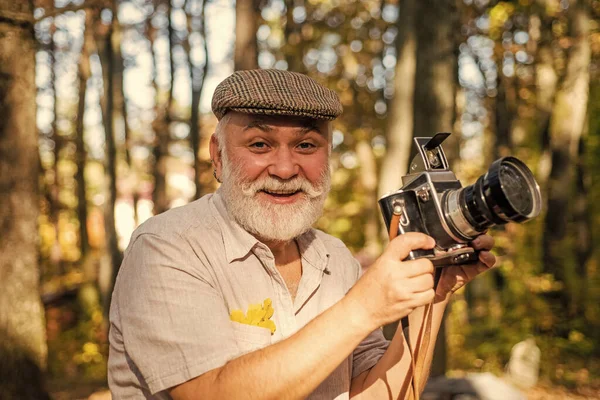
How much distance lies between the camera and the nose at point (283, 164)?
7.92 feet

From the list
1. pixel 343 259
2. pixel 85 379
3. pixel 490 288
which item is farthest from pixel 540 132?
pixel 343 259

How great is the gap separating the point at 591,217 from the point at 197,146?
7.88 meters

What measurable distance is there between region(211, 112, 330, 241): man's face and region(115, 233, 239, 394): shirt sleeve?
354 millimetres

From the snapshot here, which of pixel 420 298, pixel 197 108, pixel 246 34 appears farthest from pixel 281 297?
pixel 197 108

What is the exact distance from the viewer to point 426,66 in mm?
5848

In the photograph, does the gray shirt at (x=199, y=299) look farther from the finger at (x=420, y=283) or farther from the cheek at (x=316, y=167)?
the finger at (x=420, y=283)

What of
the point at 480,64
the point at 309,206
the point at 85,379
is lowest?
the point at 85,379

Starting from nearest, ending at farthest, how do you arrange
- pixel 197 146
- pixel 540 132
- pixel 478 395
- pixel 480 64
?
pixel 478 395 → pixel 540 132 → pixel 197 146 → pixel 480 64

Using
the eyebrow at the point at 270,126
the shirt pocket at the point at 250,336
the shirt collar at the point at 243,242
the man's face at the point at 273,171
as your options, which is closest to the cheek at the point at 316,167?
the man's face at the point at 273,171

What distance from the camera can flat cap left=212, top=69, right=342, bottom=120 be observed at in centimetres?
231

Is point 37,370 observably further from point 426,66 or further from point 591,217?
point 591,217

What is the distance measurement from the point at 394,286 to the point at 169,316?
0.68m

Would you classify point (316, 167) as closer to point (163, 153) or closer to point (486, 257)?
point (486, 257)

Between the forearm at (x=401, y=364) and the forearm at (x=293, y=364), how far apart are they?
22.7 inches
